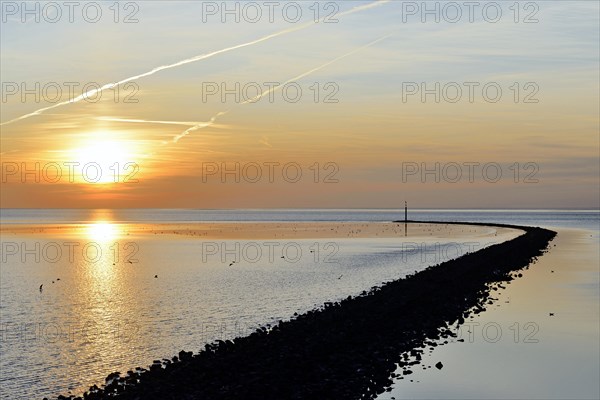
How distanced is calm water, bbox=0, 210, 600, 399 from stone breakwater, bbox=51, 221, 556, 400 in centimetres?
275

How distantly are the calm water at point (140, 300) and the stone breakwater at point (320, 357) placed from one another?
108 inches

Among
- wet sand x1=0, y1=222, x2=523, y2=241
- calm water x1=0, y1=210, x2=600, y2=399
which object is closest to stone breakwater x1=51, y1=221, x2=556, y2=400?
calm water x1=0, y1=210, x2=600, y2=399

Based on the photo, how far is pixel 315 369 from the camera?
792 inches

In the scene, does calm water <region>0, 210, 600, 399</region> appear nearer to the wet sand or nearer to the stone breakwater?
the stone breakwater

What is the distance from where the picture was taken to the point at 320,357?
21.7m

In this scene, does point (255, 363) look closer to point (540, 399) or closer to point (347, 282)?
point (540, 399)

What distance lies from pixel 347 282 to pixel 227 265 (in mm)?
18188

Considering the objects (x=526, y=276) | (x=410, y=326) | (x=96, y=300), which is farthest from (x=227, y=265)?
(x=410, y=326)

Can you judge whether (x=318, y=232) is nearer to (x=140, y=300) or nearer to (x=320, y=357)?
(x=140, y=300)

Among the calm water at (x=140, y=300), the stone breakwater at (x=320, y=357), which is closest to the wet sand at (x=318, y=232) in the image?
the calm water at (x=140, y=300)

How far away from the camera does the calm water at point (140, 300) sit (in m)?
24.4

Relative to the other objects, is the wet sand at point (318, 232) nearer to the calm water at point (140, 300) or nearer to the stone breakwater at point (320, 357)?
the calm water at point (140, 300)

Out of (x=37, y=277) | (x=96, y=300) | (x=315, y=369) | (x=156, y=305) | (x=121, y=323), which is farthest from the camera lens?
(x=37, y=277)

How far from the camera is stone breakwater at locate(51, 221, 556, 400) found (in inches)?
710
